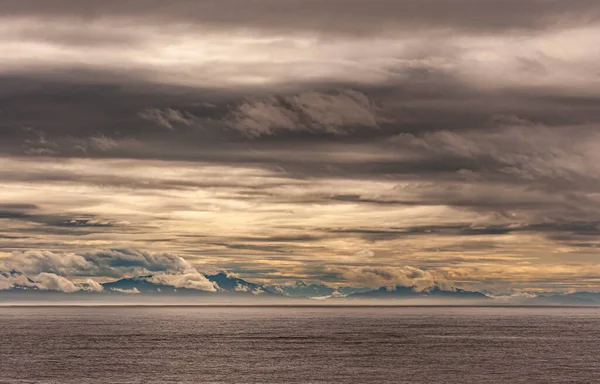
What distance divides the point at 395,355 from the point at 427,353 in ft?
28.7

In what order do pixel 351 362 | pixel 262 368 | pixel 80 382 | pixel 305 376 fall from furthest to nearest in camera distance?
pixel 351 362 → pixel 262 368 → pixel 305 376 → pixel 80 382

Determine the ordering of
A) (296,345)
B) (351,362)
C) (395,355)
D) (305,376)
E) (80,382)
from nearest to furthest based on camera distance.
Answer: (80,382), (305,376), (351,362), (395,355), (296,345)

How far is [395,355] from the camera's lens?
16350 cm

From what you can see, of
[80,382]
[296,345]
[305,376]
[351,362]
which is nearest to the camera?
[80,382]

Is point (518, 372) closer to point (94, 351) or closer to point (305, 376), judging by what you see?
point (305, 376)

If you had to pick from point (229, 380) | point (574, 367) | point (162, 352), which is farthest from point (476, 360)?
point (162, 352)

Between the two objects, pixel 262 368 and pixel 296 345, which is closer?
pixel 262 368

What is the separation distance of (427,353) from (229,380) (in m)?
60.7

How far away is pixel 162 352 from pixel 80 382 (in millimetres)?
→ 54539

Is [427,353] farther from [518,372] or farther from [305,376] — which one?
[305,376]

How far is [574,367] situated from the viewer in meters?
138

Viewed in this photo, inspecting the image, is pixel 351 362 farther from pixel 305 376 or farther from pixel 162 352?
pixel 162 352

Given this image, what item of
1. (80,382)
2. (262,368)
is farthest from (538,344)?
(80,382)

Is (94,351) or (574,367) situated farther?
(94,351)
